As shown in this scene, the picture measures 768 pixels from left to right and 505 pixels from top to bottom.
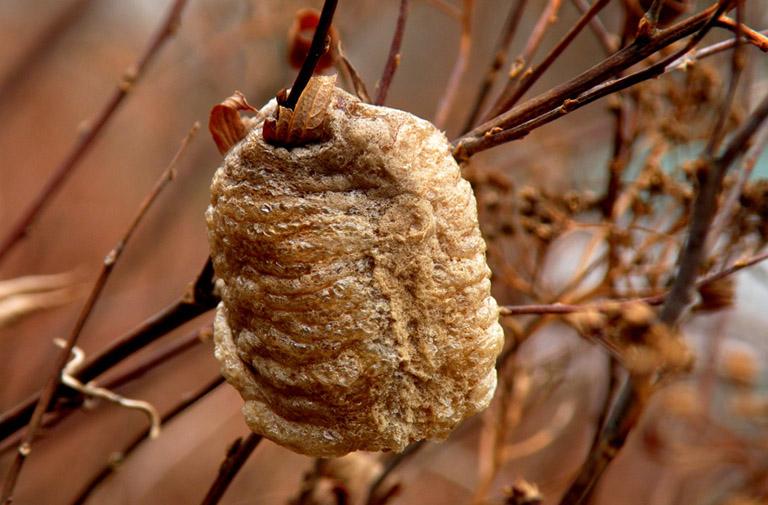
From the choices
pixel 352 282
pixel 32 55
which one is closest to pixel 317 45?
pixel 352 282

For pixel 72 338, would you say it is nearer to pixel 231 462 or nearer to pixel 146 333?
pixel 146 333

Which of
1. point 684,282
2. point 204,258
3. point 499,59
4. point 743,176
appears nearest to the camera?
point 684,282

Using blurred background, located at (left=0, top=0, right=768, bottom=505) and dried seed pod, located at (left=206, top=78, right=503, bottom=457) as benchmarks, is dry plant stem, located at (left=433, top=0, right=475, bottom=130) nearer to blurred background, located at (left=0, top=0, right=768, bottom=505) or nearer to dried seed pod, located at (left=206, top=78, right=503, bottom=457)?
blurred background, located at (left=0, top=0, right=768, bottom=505)

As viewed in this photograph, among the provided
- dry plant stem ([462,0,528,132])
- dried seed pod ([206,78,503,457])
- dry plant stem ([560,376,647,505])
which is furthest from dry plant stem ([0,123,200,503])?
dry plant stem ([560,376,647,505])

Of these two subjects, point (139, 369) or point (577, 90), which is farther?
point (139, 369)

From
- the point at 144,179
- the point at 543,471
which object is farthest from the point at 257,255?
the point at 144,179

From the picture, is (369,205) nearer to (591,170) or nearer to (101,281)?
(101,281)

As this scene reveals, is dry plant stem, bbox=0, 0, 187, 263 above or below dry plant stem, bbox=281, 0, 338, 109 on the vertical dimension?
above
